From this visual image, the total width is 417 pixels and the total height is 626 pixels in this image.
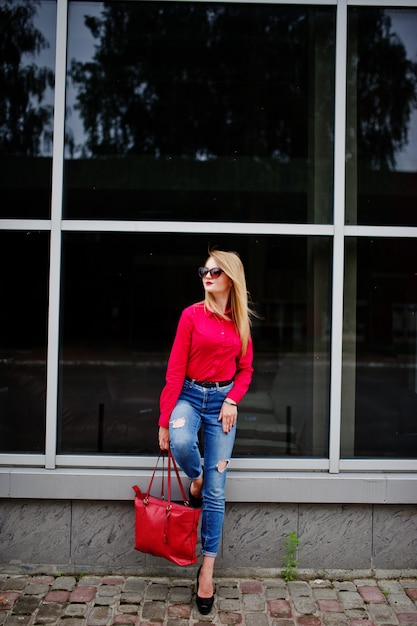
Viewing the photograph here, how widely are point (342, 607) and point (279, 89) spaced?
13.8 ft

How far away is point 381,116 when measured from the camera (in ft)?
15.1

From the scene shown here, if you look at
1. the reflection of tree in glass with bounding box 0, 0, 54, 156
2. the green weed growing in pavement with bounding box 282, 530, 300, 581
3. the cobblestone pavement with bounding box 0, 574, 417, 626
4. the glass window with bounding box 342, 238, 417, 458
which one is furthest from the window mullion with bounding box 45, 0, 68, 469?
the glass window with bounding box 342, 238, 417, 458

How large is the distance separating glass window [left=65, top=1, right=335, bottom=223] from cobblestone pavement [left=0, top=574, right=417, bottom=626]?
8.35ft

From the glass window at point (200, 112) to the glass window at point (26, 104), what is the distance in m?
0.18

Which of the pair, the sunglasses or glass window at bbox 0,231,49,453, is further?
glass window at bbox 0,231,49,453

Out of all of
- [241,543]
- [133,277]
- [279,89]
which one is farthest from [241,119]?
[241,543]

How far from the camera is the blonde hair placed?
10.9 feet

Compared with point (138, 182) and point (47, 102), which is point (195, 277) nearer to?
point (138, 182)

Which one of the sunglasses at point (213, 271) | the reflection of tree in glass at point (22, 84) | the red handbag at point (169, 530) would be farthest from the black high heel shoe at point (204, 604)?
the reflection of tree in glass at point (22, 84)

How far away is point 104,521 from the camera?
382 cm

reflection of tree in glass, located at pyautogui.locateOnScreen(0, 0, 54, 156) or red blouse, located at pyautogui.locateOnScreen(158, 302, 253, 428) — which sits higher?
reflection of tree in glass, located at pyautogui.locateOnScreen(0, 0, 54, 156)

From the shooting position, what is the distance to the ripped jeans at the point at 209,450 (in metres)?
3.31

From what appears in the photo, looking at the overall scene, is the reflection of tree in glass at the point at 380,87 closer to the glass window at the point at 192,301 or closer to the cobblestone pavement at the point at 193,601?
the glass window at the point at 192,301

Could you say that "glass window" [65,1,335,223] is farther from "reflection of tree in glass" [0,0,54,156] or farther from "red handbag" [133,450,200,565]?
"red handbag" [133,450,200,565]
